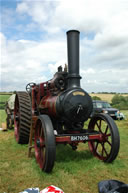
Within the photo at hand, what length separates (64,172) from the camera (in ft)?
12.3

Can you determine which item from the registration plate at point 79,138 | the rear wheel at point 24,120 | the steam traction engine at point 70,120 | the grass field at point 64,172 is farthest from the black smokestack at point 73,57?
the rear wheel at point 24,120

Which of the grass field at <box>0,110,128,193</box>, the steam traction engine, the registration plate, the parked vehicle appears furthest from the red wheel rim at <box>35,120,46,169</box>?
the parked vehicle

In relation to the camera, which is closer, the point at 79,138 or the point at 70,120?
the point at 79,138

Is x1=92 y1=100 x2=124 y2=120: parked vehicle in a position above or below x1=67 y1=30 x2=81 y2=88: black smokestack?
A: below

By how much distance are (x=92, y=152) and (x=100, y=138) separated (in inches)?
33.4

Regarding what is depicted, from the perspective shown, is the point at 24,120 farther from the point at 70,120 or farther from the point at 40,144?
the point at 70,120

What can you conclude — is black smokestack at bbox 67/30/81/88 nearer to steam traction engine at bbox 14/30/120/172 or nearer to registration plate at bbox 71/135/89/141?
steam traction engine at bbox 14/30/120/172

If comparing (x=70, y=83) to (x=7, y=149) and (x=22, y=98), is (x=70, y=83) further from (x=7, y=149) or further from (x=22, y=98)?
(x=7, y=149)

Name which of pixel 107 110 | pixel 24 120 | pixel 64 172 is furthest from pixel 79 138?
pixel 107 110

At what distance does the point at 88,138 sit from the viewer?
13.2 feet

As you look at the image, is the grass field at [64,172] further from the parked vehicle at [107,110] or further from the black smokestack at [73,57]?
the parked vehicle at [107,110]

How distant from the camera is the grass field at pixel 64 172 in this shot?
3.23m

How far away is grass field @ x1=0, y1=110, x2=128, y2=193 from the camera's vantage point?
3.23 meters

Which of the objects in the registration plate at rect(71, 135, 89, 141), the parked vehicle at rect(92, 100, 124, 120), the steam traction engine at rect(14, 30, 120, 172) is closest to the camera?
the steam traction engine at rect(14, 30, 120, 172)
